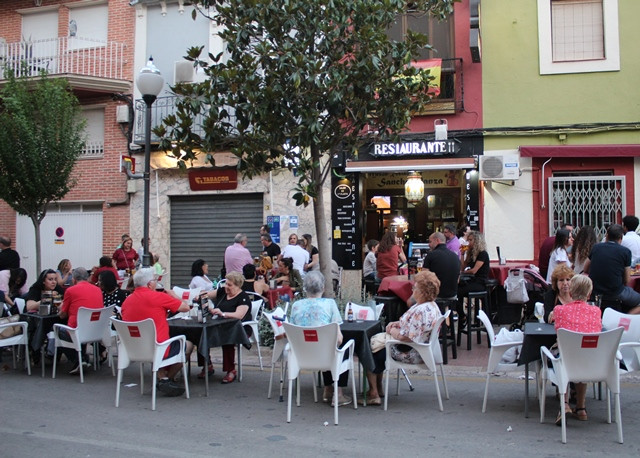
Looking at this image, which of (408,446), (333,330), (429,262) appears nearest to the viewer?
(408,446)

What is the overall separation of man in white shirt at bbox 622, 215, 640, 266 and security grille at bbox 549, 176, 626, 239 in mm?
3113

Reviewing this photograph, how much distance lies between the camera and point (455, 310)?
9.75 meters

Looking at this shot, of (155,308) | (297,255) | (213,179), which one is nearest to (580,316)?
(155,308)

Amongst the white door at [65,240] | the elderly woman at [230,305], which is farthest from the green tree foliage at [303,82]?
the white door at [65,240]

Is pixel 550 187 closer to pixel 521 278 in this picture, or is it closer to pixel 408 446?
pixel 521 278

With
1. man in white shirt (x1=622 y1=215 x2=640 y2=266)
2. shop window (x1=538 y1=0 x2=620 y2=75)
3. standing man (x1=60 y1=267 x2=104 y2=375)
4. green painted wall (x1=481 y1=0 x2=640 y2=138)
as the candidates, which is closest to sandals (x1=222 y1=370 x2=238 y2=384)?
standing man (x1=60 y1=267 x2=104 y2=375)

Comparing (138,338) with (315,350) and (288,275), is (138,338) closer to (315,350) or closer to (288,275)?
(315,350)

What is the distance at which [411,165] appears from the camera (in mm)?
13328

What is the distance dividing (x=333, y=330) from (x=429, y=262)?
9.82ft

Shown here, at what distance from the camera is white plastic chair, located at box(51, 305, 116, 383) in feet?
26.0

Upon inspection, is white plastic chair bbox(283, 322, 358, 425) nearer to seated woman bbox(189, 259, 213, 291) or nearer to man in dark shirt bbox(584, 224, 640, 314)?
man in dark shirt bbox(584, 224, 640, 314)

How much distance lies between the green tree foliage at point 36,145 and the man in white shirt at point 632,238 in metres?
10.5

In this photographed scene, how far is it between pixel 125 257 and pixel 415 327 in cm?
870

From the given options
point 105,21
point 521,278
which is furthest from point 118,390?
point 105,21
